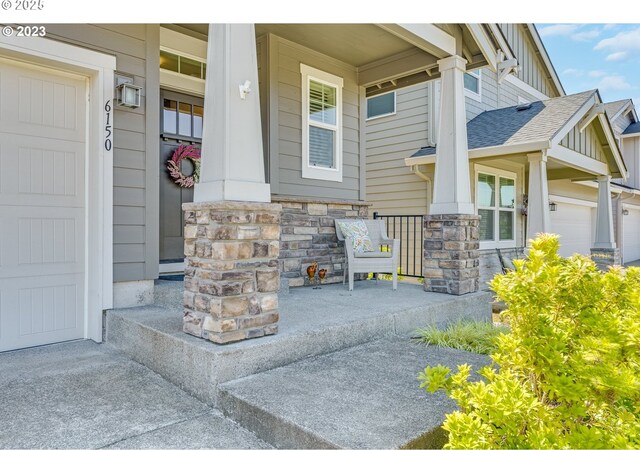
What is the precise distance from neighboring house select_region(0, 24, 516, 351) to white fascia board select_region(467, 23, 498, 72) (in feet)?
0.05

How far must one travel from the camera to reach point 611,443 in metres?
1.34

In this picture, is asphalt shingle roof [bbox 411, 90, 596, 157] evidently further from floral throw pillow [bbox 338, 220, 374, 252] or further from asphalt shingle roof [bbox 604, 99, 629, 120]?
asphalt shingle roof [bbox 604, 99, 629, 120]

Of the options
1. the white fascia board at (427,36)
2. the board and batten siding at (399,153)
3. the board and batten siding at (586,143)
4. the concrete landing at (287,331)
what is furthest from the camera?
the board and batten siding at (399,153)

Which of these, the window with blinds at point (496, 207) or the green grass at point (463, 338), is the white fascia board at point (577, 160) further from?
the green grass at point (463, 338)

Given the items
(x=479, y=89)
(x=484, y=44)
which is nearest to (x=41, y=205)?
(x=484, y=44)

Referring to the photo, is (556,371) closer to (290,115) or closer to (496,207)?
(290,115)

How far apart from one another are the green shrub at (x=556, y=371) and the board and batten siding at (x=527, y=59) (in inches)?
361

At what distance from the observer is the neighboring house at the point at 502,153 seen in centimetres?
666

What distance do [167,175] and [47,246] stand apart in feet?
4.96

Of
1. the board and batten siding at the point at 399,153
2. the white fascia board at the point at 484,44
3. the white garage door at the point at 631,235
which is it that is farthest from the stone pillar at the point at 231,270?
the white garage door at the point at 631,235

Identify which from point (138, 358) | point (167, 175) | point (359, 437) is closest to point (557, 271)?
point (359, 437)

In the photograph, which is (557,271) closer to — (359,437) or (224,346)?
(359,437)

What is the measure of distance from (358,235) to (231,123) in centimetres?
278

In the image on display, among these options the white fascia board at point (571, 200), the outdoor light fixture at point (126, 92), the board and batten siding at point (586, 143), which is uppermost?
the board and batten siding at point (586, 143)
